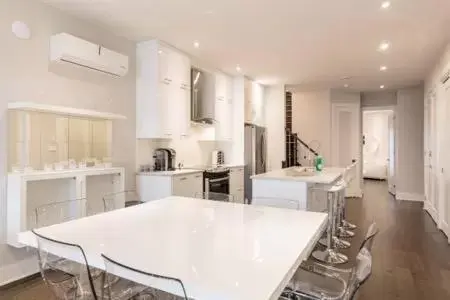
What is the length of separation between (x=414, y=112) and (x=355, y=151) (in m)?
1.63

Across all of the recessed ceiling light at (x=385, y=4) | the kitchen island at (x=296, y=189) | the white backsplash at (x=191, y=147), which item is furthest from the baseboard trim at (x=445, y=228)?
the white backsplash at (x=191, y=147)

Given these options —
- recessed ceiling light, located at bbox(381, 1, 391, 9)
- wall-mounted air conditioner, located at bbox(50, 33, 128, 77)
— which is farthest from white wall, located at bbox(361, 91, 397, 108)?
wall-mounted air conditioner, located at bbox(50, 33, 128, 77)

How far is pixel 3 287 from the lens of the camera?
2760 mm

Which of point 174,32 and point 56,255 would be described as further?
point 174,32

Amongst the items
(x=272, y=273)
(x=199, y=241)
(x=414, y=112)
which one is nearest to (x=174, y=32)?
(x=199, y=241)

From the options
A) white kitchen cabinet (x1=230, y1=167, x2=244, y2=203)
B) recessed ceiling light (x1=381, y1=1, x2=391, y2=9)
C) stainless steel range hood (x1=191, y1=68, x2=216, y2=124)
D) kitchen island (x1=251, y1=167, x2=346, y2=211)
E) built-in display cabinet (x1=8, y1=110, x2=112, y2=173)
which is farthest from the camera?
white kitchen cabinet (x1=230, y1=167, x2=244, y2=203)

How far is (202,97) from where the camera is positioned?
5.47 m

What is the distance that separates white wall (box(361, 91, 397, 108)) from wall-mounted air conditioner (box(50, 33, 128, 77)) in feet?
22.3

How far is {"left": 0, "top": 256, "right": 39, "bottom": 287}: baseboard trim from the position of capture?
2.80m

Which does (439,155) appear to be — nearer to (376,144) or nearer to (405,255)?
(405,255)

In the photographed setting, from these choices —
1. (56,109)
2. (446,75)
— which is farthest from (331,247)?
(56,109)

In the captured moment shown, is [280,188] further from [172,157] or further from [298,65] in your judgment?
[298,65]

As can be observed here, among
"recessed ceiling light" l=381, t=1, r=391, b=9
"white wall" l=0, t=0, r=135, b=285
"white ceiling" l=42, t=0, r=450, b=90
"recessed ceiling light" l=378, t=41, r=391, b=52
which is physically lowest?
"white wall" l=0, t=0, r=135, b=285

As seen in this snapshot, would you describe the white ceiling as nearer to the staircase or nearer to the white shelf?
the white shelf
